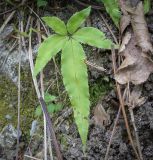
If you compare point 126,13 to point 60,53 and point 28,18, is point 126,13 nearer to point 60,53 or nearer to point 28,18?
point 60,53

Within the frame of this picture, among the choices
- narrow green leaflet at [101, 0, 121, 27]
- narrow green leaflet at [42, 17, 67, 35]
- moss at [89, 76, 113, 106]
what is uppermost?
narrow green leaflet at [101, 0, 121, 27]

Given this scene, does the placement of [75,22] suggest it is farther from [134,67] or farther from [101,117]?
[101,117]

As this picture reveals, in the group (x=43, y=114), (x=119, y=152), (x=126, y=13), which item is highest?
(x=126, y=13)

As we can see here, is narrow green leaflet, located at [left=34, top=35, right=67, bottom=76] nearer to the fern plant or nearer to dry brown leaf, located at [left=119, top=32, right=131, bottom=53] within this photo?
the fern plant

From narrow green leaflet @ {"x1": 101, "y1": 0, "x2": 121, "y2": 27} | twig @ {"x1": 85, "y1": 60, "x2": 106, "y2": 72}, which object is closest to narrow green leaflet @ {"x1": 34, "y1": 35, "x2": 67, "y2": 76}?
twig @ {"x1": 85, "y1": 60, "x2": 106, "y2": 72}

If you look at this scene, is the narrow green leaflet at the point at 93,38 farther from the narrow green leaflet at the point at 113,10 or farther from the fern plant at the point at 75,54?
the narrow green leaflet at the point at 113,10

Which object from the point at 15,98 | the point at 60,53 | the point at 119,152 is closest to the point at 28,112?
the point at 15,98

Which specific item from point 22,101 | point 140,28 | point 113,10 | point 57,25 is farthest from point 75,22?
point 22,101
